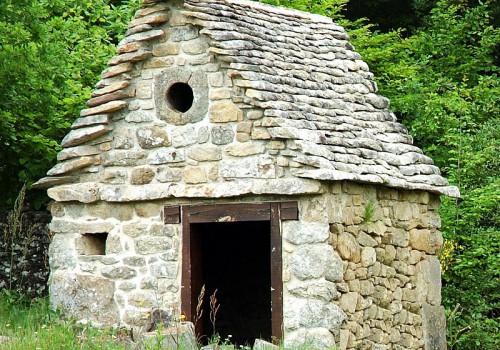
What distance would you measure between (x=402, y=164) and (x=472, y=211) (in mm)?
3182

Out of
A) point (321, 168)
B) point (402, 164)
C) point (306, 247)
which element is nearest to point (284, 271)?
point (306, 247)

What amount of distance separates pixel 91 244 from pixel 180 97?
76.0 inches

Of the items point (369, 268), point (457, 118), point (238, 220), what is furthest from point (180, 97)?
point (457, 118)

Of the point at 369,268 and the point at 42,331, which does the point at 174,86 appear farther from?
the point at 42,331

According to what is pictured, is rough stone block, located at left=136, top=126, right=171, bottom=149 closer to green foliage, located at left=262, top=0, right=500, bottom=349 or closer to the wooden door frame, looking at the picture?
the wooden door frame

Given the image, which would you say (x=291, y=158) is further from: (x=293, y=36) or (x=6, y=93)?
(x=6, y=93)

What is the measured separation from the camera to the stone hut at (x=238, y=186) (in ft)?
33.9

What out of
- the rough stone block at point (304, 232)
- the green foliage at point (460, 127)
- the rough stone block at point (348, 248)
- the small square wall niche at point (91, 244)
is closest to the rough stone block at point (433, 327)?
the green foliage at point (460, 127)

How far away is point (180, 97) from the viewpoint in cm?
1145

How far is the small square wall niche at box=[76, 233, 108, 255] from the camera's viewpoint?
11.4m

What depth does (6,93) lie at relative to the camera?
12.9 metres

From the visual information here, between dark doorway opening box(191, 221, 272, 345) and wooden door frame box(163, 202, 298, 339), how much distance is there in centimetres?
311

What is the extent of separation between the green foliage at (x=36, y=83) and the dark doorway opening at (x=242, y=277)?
2.59 metres

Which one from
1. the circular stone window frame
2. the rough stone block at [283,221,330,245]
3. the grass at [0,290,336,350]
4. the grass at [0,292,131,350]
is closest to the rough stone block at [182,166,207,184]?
the circular stone window frame
